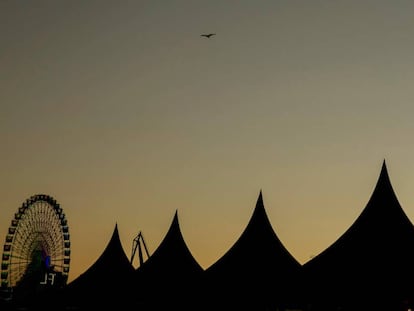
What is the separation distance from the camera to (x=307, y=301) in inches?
1486

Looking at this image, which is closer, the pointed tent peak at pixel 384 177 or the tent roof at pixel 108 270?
the pointed tent peak at pixel 384 177

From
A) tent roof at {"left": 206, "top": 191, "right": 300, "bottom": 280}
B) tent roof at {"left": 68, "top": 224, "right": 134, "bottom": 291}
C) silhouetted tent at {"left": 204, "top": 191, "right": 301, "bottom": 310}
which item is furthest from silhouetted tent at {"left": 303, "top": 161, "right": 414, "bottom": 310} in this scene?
tent roof at {"left": 68, "top": 224, "right": 134, "bottom": 291}

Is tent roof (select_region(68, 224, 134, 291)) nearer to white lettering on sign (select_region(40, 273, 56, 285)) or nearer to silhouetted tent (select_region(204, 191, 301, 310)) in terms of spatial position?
silhouetted tent (select_region(204, 191, 301, 310))

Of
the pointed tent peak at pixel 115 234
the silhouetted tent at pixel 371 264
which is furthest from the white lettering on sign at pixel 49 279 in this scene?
the silhouetted tent at pixel 371 264

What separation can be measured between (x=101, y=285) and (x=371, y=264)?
20.5 meters

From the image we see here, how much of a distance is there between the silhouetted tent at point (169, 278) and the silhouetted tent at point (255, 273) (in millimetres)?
2582

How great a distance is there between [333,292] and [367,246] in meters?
2.82

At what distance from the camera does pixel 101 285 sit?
49.3 metres

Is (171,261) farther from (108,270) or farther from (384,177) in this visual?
(384,177)

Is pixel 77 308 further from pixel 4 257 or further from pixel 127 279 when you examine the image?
pixel 4 257

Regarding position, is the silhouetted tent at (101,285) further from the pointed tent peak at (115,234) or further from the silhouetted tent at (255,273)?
the silhouetted tent at (255,273)

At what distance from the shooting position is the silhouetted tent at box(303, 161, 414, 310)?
114 feet

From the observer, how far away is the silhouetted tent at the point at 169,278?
45.1m

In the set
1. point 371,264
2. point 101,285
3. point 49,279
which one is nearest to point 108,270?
point 101,285
